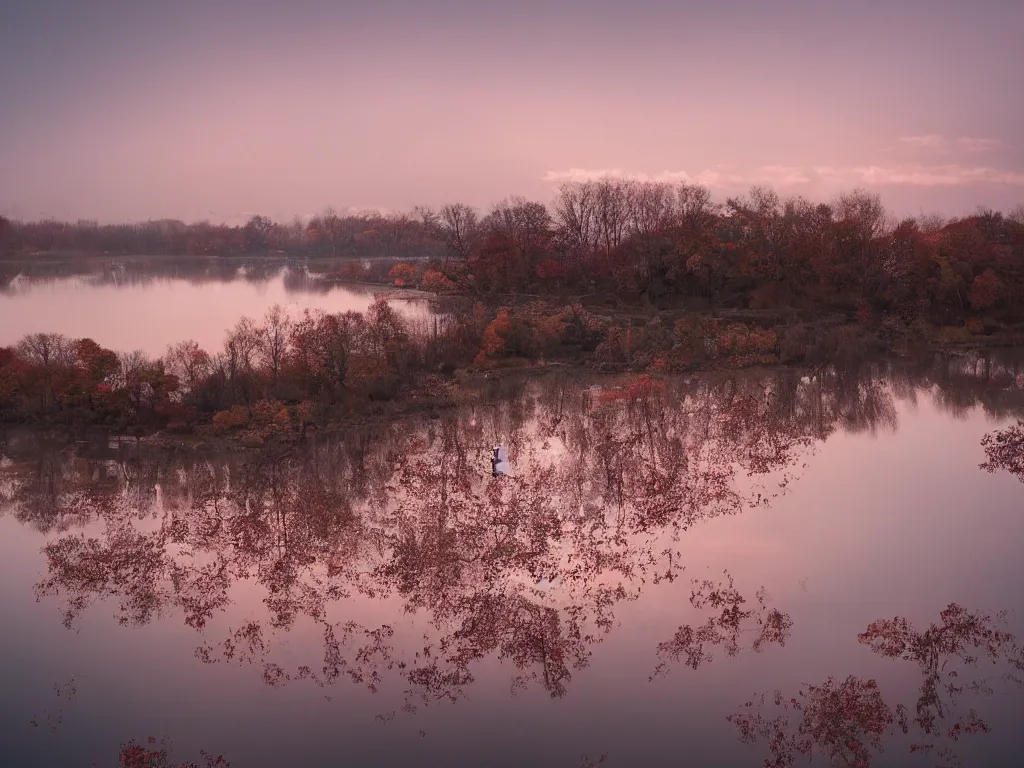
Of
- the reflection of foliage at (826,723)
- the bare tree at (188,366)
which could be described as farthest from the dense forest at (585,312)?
the reflection of foliage at (826,723)

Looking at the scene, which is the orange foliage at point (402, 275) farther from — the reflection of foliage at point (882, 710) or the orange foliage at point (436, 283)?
the reflection of foliage at point (882, 710)

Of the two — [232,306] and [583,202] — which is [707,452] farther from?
[583,202]

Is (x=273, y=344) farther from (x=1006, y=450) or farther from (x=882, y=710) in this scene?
(x=1006, y=450)

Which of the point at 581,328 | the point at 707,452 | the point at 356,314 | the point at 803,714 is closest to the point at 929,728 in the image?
the point at 803,714

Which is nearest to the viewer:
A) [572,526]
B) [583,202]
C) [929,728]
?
[929,728]

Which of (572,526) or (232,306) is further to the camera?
(232,306)

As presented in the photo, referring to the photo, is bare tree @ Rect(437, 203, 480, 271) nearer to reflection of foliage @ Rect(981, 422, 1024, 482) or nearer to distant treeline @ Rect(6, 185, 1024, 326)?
distant treeline @ Rect(6, 185, 1024, 326)

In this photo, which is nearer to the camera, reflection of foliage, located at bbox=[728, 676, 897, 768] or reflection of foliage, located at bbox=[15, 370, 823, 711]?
reflection of foliage, located at bbox=[728, 676, 897, 768]

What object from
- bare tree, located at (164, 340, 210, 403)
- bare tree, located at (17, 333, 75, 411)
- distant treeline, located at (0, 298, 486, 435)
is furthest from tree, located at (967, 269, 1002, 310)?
bare tree, located at (17, 333, 75, 411)
